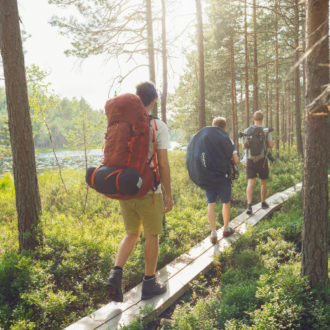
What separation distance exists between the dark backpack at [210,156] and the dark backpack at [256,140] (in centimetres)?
156

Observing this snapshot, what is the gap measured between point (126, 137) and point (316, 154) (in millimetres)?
2016

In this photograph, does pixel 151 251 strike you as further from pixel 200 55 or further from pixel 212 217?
pixel 200 55

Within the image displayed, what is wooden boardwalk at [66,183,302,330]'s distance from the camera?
2.85 metres

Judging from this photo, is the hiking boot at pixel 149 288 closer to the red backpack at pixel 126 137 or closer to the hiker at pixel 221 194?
the red backpack at pixel 126 137

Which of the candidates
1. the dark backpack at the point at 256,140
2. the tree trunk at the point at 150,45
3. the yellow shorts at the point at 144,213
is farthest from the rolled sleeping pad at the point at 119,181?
the dark backpack at the point at 256,140

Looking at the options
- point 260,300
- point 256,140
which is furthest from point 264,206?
point 260,300

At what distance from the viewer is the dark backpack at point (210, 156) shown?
470cm

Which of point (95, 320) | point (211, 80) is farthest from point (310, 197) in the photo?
point (211, 80)

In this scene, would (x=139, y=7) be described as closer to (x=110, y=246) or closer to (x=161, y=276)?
(x=110, y=246)

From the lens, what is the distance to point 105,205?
8.36 m

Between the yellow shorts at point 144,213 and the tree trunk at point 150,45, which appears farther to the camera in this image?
the tree trunk at point 150,45

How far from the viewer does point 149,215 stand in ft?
9.86

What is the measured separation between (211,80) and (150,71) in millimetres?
14937

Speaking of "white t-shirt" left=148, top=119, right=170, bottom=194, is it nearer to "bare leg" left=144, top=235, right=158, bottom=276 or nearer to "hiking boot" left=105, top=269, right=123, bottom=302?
"bare leg" left=144, top=235, right=158, bottom=276
